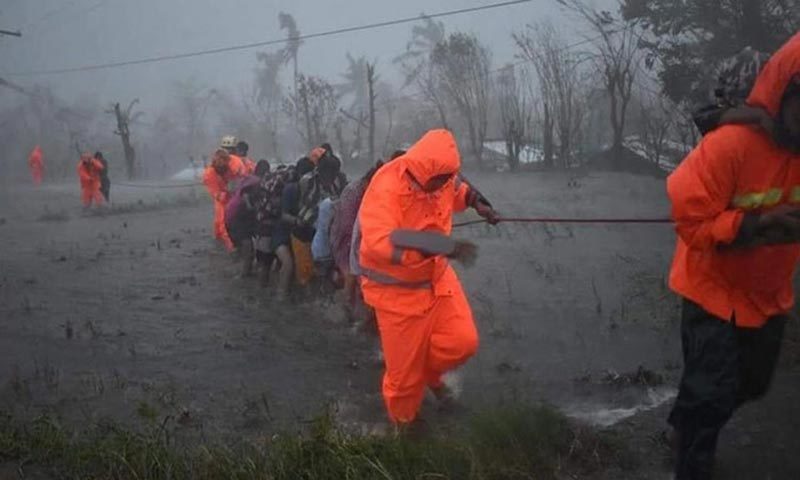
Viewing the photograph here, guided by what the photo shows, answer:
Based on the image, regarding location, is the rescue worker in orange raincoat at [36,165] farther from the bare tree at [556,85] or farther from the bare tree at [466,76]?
→ the bare tree at [556,85]

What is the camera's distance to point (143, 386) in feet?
18.4

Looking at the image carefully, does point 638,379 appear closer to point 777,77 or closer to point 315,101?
point 777,77

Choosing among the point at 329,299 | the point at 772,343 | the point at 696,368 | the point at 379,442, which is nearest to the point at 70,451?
the point at 379,442

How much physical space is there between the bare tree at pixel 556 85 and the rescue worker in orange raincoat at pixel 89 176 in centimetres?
1271

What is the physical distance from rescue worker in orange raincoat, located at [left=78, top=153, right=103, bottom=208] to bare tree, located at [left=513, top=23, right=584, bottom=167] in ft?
41.7

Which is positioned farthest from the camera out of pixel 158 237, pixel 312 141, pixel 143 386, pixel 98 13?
pixel 98 13

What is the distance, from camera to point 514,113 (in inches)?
1008

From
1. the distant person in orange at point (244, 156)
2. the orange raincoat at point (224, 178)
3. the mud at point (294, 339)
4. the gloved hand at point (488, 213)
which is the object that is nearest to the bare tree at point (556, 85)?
the mud at point (294, 339)

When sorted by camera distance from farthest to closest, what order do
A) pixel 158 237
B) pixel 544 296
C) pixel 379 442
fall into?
pixel 158 237, pixel 544 296, pixel 379 442

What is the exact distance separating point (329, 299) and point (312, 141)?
26.3 metres

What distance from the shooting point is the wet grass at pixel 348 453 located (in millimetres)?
3389

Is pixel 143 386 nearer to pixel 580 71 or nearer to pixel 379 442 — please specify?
pixel 379 442

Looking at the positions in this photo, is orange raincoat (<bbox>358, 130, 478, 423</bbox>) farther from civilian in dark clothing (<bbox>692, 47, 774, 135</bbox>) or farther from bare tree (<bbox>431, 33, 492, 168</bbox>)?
bare tree (<bbox>431, 33, 492, 168</bbox>)

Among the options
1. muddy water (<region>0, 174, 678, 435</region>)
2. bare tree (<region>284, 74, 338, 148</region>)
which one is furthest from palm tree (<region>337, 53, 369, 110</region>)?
muddy water (<region>0, 174, 678, 435</region>)
